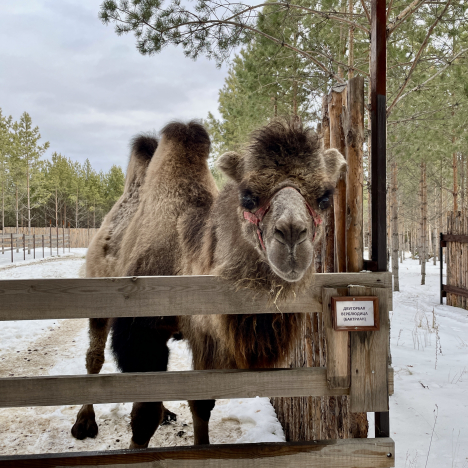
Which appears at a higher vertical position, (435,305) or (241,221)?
(241,221)

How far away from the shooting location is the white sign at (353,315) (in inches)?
81.9

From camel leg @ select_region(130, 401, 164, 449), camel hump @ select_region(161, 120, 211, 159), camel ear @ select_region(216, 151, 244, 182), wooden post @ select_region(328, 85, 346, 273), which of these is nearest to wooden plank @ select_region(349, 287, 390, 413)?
wooden post @ select_region(328, 85, 346, 273)

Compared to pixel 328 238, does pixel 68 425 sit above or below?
below

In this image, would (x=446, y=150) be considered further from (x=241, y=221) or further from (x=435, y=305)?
(x=241, y=221)

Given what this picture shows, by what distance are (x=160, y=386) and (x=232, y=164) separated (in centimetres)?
154

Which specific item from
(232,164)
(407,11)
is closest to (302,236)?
(232,164)

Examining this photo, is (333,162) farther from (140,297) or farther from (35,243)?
(35,243)

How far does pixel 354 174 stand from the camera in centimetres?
270

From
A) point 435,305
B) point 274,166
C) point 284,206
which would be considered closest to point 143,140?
point 274,166

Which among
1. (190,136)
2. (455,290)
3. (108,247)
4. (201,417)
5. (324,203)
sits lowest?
(201,417)

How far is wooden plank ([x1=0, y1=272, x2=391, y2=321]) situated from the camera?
2.00 meters

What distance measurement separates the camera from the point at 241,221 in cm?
254

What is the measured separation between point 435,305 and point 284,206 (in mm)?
10391

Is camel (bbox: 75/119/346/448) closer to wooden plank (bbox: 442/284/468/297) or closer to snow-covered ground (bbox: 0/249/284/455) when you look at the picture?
snow-covered ground (bbox: 0/249/284/455)
